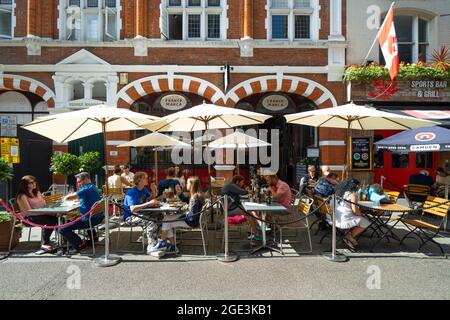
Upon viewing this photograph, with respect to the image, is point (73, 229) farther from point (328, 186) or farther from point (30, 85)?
point (30, 85)

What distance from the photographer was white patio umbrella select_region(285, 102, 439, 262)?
19.9ft

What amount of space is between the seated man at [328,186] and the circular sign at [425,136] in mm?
2864

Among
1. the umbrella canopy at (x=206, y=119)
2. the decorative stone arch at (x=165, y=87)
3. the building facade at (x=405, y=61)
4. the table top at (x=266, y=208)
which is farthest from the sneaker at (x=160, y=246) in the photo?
the building facade at (x=405, y=61)

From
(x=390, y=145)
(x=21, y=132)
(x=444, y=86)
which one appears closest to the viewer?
(x=390, y=145)

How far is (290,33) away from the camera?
1122cm

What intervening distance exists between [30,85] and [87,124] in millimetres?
5408

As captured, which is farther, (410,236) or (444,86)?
(444,86)

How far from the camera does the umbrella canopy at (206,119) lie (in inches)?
248

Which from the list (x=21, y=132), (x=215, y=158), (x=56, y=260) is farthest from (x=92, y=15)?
(x=56, y=260)

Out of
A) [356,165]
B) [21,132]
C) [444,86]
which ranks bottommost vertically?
[356,165]

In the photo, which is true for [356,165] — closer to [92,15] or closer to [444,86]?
[444,86]

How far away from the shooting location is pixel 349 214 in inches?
234

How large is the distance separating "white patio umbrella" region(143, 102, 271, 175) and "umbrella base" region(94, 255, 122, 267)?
2.58 m
